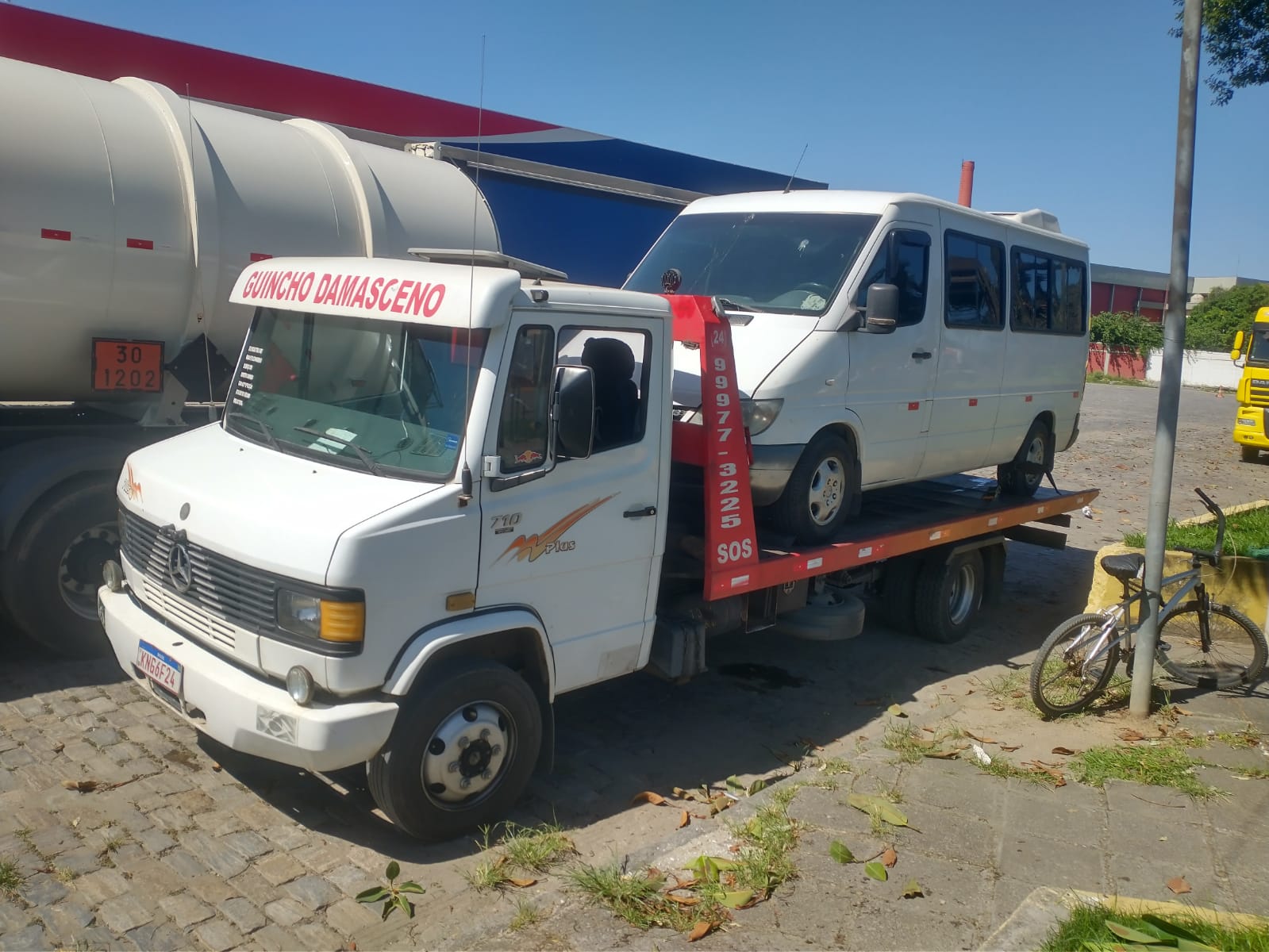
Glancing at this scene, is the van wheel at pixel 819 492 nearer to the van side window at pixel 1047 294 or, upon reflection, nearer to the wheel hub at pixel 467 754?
the wheel hub at pixel 467 754

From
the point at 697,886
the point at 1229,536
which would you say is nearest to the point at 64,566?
the point at 697,886

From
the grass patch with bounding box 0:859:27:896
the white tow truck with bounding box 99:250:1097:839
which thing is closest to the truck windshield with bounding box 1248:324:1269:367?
the white tow truck with bounding box 99:250:1097:839

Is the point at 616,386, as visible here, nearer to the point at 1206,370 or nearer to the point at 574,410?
the point at 574,410

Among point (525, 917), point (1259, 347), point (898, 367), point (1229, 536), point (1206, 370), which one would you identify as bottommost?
point (525, 917)

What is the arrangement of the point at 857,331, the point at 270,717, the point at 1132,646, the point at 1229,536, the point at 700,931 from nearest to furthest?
the point at 700,931 → the point at 270,717 → the point at 857,331 → the point at 1132,646 → the point at 1229,536

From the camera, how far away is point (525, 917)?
12.7ft

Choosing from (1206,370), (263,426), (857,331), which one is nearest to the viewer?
(263,426)

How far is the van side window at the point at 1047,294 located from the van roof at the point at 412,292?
4182 millimetres

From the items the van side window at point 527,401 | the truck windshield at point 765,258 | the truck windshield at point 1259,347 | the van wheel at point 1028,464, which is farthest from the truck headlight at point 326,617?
the truck windshield at point 1259,347

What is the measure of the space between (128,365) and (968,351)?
558cm

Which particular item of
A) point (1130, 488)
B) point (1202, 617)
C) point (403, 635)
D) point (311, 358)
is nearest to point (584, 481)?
point (403, 635)

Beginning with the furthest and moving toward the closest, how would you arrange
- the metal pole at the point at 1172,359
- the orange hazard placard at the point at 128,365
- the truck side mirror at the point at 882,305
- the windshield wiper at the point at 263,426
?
the orange hazard placard at the point at 128,365
the truck side mirror at the point at 882,305
the metal pole at the point at 1172,359
the windshield wiper at the point at 263,426

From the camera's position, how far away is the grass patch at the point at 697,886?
3.90 m

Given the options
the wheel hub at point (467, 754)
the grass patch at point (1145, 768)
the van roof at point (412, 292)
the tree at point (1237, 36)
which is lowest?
the grass patch at point (1145, 768)
